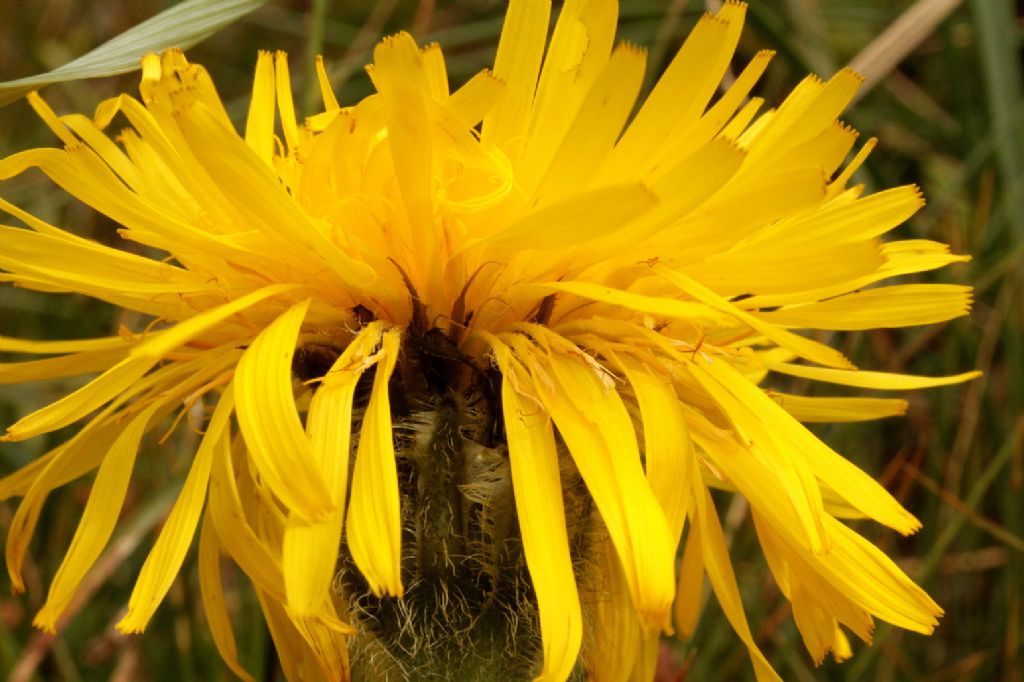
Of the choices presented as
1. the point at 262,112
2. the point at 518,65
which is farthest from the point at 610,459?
the point at 262,112

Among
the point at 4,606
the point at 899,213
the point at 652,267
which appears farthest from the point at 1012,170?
the point at 4,606

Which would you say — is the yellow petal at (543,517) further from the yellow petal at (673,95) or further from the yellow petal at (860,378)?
the yellow petal at (860,378)

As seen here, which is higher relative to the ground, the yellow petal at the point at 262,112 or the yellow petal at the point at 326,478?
the yellow petal at the point at 262,112

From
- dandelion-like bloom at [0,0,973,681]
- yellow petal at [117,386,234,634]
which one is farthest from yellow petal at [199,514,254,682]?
yellow petal at [117,386,234,634]

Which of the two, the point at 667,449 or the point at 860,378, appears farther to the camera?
the point at 860,378

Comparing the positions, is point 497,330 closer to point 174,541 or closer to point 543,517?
point 543,517

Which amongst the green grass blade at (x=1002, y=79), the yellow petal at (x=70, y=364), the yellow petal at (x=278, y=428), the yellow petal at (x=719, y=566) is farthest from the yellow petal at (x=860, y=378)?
the green grass blade at (x=1002, y=79)

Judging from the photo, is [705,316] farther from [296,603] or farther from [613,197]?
[296,603]
